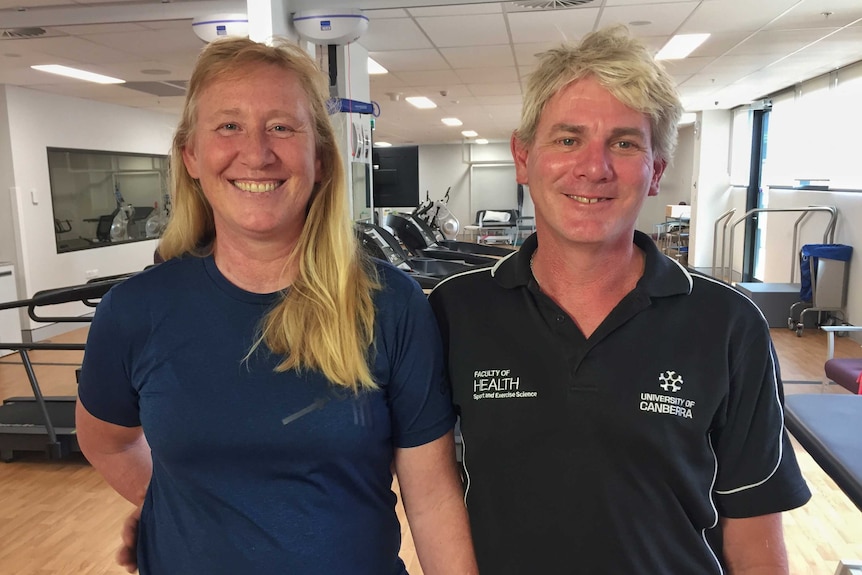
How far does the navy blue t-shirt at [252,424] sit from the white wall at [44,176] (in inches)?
282

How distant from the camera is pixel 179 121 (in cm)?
126

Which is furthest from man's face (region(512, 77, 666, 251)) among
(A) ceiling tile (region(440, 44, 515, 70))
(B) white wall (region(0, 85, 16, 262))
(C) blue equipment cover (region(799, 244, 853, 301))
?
(B) white wall (region(0, 85, 16, 262))

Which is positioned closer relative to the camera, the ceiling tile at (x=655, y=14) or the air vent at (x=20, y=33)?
the ceiling tile at (x=655, y=14)

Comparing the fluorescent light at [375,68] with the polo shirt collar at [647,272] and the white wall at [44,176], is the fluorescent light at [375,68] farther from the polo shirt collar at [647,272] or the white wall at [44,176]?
the polo shirt collar at [647,272]

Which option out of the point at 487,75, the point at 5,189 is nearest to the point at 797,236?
the point at 487,75

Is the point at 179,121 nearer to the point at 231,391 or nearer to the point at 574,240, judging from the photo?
the point at 231,391

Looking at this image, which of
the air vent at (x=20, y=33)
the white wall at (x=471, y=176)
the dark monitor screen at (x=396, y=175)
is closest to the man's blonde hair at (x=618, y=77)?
the dark monitor screen at (x=396, y=175)

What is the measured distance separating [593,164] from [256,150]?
0.57 m

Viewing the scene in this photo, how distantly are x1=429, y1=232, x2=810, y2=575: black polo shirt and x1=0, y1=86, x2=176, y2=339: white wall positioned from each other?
750 cm

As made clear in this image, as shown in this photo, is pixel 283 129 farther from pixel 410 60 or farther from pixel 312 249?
pixel 410 60

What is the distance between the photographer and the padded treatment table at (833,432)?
161 cm

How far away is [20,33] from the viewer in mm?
4836

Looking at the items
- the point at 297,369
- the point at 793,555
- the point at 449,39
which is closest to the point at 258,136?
the point at 297,369

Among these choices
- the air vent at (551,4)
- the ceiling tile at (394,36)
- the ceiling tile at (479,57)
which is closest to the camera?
the air vent at (551,4)
